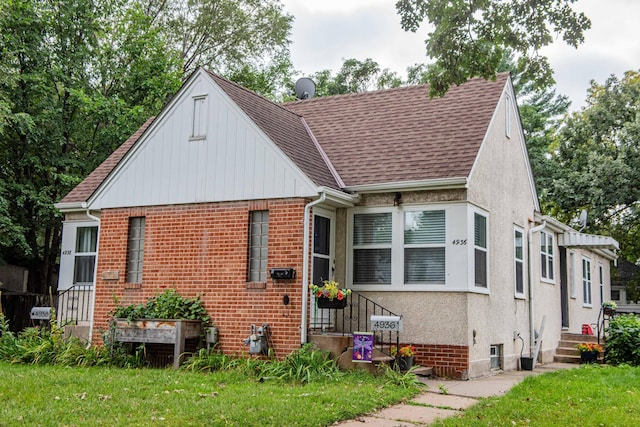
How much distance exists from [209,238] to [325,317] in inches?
106

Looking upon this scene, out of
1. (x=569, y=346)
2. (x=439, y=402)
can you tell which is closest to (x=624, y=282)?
(x=569, y=346)

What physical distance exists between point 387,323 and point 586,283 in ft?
42.3

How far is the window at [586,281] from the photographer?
67.9ft

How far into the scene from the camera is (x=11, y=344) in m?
13.0

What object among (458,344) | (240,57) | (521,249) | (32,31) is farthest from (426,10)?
(240,57)

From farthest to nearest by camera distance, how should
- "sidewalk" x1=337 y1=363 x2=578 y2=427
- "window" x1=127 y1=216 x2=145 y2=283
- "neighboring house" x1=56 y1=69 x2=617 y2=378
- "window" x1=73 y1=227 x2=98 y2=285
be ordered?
1. "window" x1=73 y1=227 x2=98 y2=285
2. "window" x1=127 y1=216 x2=145 y2=283
3. "neighboring house" x1=56 y1=69 x2=617 y2=378
4. "sidewalk" x1=337 y1=363 x2=578 y2=427

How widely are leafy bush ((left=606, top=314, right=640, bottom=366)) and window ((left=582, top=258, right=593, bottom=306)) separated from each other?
18.1 feet

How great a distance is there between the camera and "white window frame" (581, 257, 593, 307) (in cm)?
2070

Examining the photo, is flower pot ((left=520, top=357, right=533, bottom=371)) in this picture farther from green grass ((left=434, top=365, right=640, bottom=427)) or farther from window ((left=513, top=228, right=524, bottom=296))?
green grass ((left=434, top=365, right=640, bottom=427))

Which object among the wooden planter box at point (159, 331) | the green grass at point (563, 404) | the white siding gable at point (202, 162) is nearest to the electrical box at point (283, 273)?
the white siding gable at point (202, 162)

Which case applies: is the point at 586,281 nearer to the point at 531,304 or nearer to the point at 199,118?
the point at 531,304

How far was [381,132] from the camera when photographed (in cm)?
1424

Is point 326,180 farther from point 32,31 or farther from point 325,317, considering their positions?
point 32,31

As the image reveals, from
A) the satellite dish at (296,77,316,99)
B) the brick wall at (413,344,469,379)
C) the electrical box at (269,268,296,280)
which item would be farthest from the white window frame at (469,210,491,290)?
the satellite dish at (296,77,316,99)
